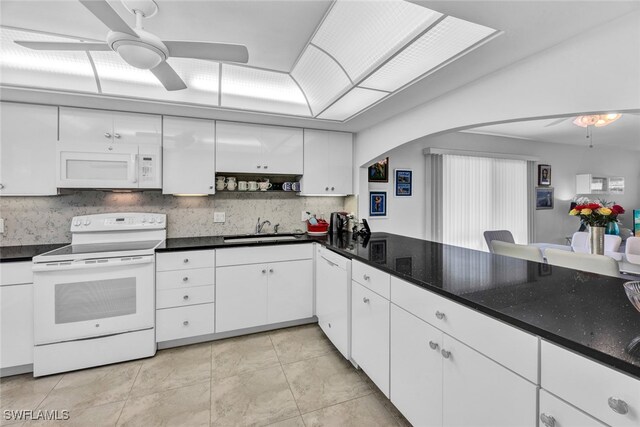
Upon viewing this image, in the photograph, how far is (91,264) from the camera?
2.20 m

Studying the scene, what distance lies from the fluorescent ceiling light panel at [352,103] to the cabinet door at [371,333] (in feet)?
5.06

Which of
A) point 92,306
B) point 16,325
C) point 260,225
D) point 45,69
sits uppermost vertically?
point 45,69

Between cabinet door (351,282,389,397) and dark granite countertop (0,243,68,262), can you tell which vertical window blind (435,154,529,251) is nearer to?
cabinet door (351,282,389,397)

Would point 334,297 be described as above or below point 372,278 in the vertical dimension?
below

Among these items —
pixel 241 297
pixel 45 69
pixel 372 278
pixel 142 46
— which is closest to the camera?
pixel 142 46

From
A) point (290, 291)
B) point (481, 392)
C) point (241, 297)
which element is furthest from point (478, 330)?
point (241, 297)

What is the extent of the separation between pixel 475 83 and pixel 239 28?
1.65 metres

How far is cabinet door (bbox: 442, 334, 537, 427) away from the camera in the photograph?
928mm

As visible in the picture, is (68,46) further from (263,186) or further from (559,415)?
(559,415)

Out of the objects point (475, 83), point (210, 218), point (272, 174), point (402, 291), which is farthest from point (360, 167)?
point (402, 291)

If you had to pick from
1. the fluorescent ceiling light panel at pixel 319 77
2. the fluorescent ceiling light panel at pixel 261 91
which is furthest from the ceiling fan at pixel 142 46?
the fluorescent ceiling light panel at pixel 261 91

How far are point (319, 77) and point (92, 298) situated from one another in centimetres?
258

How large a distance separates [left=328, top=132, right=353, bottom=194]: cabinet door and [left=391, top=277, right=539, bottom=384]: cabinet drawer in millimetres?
2050

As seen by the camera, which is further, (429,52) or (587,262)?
(587,262)
